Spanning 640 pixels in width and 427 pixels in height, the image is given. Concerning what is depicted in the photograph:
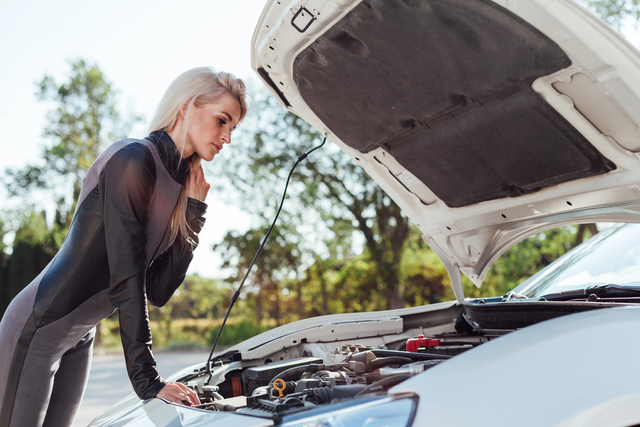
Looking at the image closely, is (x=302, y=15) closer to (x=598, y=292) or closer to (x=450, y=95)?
(x=450, y=95)

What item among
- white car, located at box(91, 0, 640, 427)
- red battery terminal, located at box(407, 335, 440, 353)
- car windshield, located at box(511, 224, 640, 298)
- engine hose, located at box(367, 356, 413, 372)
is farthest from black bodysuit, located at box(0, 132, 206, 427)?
car windshield, located at box(511, 224, 640, 298)

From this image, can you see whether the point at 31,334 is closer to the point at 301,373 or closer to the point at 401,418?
the point at 301,373

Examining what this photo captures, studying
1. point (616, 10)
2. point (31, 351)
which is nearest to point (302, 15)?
point (31, 351)

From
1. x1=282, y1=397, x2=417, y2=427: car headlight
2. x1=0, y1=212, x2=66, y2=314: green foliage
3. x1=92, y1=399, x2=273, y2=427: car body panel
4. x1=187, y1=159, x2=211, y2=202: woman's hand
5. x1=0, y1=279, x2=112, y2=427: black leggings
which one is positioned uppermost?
x1=0, y1=212, x2=66, y2=314: green foliage

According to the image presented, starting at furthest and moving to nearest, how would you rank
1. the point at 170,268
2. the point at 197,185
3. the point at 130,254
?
the point at 197,185 < the point at 170,268 < the point at 130,254

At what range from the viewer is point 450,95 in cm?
180

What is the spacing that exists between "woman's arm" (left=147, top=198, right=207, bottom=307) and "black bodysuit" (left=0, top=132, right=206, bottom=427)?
25 centimetres

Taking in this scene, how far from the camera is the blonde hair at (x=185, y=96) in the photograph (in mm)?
1806

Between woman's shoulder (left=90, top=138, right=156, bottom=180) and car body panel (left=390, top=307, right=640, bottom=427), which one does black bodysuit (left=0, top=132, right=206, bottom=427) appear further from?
car body panel (left=390, top=307, right=640, bottom=427)

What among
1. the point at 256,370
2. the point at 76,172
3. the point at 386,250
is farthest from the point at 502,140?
the point at 76,172

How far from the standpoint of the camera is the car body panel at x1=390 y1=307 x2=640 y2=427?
1037 millimetres

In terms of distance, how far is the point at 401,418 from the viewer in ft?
3.45

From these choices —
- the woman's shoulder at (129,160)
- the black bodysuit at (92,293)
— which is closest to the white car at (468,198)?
the black bodysuit at (92,293)

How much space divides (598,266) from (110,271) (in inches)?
86.2
